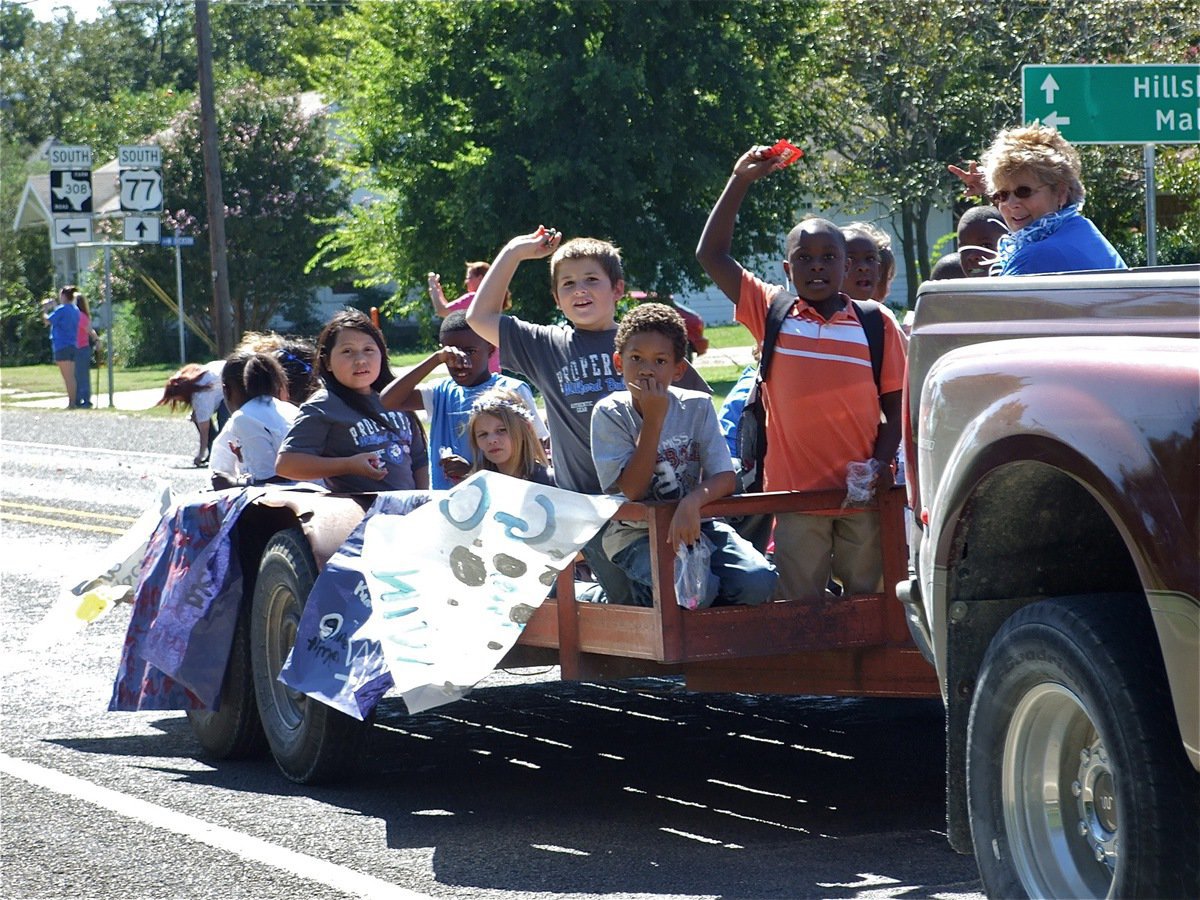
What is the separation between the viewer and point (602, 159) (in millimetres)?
30859

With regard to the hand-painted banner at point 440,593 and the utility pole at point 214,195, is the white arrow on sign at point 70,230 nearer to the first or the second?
the utility pole at point 214,195

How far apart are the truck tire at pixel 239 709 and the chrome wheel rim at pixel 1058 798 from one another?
3628 millimetres

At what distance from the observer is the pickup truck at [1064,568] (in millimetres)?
3416

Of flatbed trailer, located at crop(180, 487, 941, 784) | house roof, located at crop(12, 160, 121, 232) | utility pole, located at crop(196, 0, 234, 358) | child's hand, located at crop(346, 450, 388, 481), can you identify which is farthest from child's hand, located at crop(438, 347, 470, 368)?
house roof, located at crop(12, 160, 121, 232)

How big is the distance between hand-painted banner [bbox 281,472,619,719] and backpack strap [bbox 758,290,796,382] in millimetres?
840

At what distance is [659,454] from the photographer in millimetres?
5699

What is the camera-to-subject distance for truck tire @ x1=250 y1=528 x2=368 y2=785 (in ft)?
20.8

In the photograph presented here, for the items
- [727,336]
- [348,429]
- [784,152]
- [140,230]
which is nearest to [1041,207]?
[784,152]

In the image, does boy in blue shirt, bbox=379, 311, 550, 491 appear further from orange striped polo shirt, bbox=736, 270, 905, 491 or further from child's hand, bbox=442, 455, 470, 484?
orange striped polo shirt, bbox=736, 270, 905, 491

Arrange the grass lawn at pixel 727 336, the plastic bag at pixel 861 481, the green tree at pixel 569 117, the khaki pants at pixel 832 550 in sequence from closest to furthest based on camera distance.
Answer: the plastic bag at pixel 861 481 < the khaki pants at pixel 832 550 < the green tree at pixel 569 117 < the grass lawn at pixel 727 336

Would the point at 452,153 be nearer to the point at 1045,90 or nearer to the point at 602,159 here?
the point at 602,159

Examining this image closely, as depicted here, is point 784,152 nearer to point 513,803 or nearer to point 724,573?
point 724,573

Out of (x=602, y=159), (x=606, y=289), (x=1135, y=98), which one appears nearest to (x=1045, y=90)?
(x=1135, y=98)

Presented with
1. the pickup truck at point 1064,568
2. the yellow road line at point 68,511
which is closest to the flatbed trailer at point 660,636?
the pickup truck at point 1064,568
